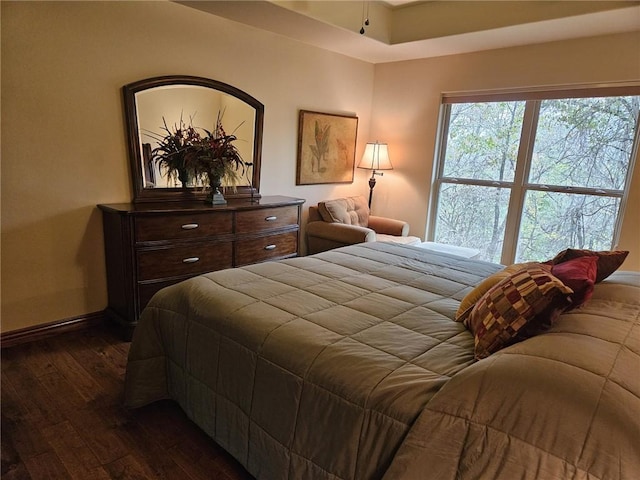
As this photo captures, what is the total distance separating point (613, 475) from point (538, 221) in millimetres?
3585

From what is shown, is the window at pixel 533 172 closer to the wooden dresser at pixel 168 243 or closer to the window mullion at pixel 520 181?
the window mullion at pixel 520 181

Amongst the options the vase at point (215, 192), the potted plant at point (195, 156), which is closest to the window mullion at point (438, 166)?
the potted plant at point (195, 156)

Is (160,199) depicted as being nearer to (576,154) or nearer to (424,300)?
(424,300)

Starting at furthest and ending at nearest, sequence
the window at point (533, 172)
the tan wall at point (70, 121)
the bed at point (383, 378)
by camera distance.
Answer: the window at point (533, 172) → the tan wall at point (70, 121) → the bed at point (383, 378)

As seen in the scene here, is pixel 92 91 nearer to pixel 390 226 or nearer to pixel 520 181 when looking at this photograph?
pixel 390 226

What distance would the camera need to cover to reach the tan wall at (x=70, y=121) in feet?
8.52

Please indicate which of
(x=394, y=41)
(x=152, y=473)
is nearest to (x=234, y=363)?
(x=152, y=473)

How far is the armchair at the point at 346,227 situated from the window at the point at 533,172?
591 millimetres

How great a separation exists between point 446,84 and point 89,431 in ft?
14.3

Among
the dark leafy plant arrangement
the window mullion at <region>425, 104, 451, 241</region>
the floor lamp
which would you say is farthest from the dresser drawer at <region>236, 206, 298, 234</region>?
the window mullion at <region>425, 104, 451, 241</region>

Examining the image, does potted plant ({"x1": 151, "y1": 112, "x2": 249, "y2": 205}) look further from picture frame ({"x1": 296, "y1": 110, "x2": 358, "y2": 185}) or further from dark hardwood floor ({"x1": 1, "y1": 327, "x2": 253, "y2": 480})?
dark hardwood floor ({"x1": 1, "y1": 327, "x2": 253, "y2": 480})

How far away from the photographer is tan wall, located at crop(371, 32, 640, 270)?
345 cm

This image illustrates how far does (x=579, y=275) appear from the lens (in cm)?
146

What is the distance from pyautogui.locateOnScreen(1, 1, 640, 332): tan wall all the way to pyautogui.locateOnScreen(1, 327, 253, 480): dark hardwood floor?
2.13 ft
